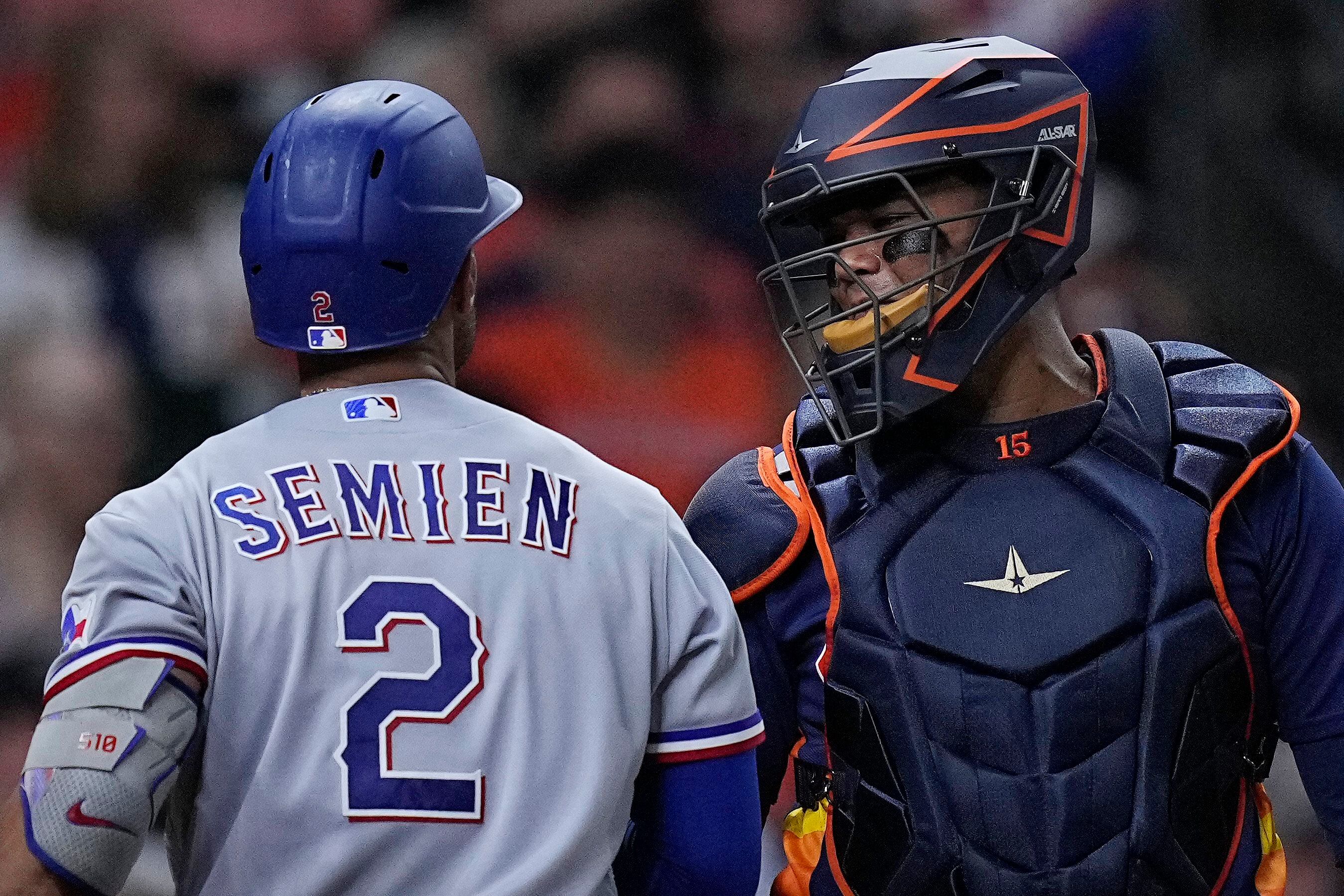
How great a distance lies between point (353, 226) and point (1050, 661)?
0.90 m

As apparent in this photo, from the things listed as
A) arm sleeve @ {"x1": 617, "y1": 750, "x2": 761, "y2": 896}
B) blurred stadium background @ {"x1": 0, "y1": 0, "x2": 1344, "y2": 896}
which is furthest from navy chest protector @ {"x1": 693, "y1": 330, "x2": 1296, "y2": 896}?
blurred stadium background @ {"x1": 0, "y1": 0, "x2": 1344, "y2": 896}

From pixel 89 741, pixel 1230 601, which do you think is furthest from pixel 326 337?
pixel 1230 601

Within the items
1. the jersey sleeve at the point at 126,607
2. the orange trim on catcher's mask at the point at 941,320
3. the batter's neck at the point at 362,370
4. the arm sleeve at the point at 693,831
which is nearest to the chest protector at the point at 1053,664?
the orange trim on catcher's mask at the point at 941,320

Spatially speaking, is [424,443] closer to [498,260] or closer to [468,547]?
[468,547]

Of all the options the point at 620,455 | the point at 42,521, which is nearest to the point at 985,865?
the point at 620,455

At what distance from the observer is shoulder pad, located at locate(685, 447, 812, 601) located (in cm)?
170

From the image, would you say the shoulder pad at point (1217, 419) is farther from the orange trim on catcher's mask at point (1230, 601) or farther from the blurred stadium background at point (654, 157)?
the blurred stadium background at point (654, 157)

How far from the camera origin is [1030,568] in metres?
1.65

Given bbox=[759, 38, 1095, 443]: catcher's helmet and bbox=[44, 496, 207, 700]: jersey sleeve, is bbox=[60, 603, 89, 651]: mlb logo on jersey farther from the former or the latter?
bbox=[759, 38, 1095, 443]: catcher's helmet

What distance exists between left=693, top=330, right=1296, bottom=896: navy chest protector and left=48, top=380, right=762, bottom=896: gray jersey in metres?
0.43

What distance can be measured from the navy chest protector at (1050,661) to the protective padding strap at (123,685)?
2.48 feet

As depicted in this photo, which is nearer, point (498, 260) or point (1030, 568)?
point (1030, 568)

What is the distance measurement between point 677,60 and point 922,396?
2067 mm

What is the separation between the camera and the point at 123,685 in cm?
113
